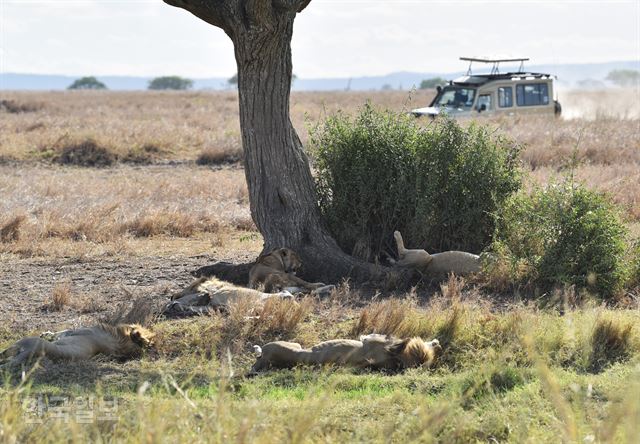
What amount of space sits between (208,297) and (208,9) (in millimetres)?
3169

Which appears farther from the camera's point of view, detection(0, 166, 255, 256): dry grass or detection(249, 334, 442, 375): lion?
detection(0, 166, 255, 256): dry grass

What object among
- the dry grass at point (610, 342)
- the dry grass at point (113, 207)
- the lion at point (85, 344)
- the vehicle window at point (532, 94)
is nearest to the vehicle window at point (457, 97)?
the vehicle window at point (532, 94)

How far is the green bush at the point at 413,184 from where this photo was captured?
→ 11.1m

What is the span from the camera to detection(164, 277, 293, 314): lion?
358 inches

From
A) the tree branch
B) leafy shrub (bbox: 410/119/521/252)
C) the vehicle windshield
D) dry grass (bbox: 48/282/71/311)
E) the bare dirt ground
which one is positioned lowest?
the bare dirt ground

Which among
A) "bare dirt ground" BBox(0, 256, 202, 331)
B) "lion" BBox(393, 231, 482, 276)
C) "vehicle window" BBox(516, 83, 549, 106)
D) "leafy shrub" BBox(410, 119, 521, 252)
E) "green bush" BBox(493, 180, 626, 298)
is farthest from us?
"vehicle window" BBox(516, 83, 549, 106)

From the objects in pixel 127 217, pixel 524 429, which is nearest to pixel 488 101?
pixel 127 217

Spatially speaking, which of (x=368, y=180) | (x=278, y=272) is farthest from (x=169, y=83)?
(x=278, y=272)

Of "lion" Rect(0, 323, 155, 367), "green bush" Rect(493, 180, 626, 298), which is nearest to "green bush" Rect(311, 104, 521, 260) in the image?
"green bush" Rect(493, 180, 626, 298)

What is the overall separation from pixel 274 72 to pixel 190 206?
17.1ft

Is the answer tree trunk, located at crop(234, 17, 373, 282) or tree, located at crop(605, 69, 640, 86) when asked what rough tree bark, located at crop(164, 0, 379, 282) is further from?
tree, located at crop(605, 69, 640, 86)

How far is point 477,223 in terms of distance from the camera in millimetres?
11188

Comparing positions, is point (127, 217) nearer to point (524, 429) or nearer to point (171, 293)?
point (171, 293)

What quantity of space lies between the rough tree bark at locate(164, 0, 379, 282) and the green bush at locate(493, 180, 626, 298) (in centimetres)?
160
